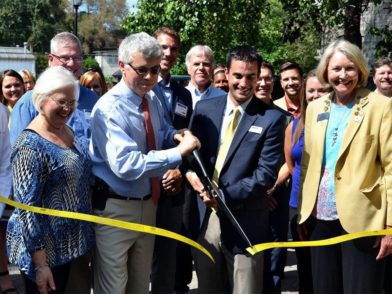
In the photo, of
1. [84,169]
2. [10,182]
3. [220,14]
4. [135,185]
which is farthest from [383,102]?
[220,14]

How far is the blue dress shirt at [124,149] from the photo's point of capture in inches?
→ 154

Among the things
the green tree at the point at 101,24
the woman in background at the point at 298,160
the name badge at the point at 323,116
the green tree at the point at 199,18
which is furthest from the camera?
the green tree at the point at 101,24

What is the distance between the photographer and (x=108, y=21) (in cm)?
9825

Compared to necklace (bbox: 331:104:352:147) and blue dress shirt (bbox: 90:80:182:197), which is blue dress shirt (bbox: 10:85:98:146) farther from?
necklace (bbox: 331:104:352:147)

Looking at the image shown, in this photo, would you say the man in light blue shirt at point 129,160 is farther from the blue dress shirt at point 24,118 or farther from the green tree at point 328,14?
the green tree at point 328,14

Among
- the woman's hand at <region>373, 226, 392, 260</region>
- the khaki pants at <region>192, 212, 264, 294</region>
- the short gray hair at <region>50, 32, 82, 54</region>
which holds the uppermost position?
the short gray hair at <region>50, 32, 82, 54</region>

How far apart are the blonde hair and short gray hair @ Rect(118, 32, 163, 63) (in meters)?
1.05

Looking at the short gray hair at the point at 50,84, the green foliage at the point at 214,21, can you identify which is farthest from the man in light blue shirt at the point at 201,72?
the green foliage at the point at 214,21

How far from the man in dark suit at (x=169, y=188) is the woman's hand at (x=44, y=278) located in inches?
37.8

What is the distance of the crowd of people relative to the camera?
3.85m

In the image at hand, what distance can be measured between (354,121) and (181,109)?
1.70 meters

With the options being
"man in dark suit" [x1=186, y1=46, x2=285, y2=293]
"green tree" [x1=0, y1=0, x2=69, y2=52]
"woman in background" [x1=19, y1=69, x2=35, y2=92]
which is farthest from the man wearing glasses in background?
"green tree" [x1=0, y1=0, x2=69, y2=52]

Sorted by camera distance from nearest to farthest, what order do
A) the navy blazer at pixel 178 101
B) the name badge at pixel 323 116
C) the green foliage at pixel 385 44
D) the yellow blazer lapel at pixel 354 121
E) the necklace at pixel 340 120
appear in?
the yellow blazer lapel at pixel 354 121, the necklace at pixel 340 120, the name badge at pixel 323 116, the navy blazer at pixel 178 101, the green foliage at pixel 385 44

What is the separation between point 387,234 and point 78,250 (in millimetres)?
1837
